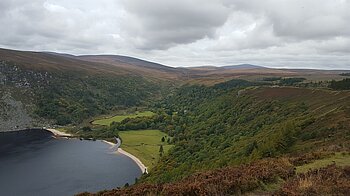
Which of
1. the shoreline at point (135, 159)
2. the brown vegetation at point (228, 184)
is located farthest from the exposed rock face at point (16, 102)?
the brown vegetation at point (228, 184)

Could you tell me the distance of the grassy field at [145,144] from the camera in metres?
97.2

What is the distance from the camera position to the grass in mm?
17219

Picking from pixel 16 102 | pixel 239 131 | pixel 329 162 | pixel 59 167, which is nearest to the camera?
pixel 329 162

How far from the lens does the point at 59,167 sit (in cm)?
9131

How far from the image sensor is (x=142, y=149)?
351 ft

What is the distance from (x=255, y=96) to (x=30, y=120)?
107m

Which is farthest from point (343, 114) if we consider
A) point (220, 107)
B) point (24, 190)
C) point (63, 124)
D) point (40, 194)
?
point (63, 124)

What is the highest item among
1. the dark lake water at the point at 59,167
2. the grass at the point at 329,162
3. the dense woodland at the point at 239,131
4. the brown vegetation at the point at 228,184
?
the brown vegetation at the point at 228,184

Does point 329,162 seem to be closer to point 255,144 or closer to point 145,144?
point 255,144

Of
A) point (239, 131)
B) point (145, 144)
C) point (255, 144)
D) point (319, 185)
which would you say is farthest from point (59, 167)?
point (319, 185)

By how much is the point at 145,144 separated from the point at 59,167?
31.1m

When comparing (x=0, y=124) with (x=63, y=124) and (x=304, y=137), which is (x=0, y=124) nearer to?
(x=63, y=124)

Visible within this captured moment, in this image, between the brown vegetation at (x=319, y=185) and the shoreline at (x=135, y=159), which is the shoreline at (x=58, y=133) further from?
the brown vegetation at (x=319, y=185)

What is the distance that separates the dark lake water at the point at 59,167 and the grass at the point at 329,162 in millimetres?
60527
